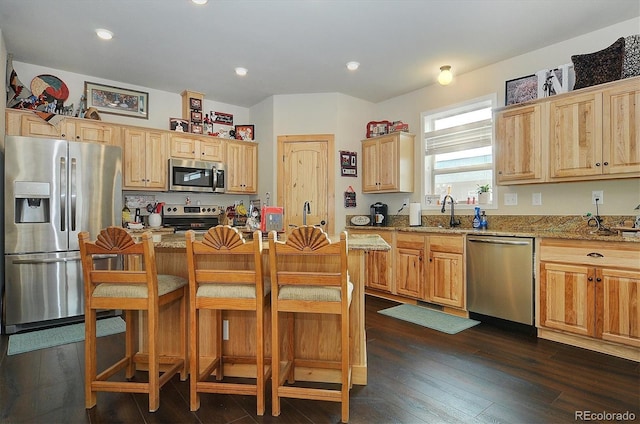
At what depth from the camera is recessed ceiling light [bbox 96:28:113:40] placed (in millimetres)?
3180

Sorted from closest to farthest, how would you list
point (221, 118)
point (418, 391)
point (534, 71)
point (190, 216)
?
point (418, 391), point (534, 71), point (190, 216), point (221, 118)

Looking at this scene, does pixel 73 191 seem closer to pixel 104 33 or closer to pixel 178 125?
pixel 104 33

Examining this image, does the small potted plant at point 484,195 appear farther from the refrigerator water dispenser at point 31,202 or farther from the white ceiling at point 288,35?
the refrigerator water dispenser at point 31,202

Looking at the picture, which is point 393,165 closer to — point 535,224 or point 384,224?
point 384,224

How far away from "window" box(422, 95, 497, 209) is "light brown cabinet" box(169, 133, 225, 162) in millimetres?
3021

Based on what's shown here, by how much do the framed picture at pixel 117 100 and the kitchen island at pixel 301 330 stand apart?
118 inches

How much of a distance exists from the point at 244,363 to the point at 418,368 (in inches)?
49.2

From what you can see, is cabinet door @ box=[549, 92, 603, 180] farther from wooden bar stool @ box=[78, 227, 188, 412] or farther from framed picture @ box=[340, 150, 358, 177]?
wooden bar stool @ box=[78, 227, 188, 412]

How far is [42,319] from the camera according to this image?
3.30m

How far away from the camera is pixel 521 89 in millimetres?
3682

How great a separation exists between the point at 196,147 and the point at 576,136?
446 cm

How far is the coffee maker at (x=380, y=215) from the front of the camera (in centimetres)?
502

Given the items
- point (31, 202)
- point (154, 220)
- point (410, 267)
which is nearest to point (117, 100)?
point (154, 220)

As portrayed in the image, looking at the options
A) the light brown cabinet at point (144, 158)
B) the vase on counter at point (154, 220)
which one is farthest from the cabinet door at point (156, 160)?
the vase on counter at point (154, 220)
